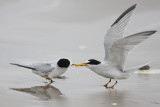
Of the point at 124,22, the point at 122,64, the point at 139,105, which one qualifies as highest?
the point at 124,22

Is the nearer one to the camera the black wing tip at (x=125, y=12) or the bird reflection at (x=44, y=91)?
the bird reflection at (x=44, y=91)

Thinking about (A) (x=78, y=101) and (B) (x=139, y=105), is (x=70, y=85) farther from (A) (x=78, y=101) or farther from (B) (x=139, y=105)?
(B) (x=139, y=105)

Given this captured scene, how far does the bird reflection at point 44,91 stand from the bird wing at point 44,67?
1.72 feet

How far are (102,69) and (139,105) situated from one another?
1.70 meters

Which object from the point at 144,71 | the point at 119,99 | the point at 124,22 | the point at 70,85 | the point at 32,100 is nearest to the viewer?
the point at 32,100

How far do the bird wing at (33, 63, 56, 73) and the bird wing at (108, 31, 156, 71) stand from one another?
109 cm

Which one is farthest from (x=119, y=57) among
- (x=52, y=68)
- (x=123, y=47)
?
(x=52, y=68)

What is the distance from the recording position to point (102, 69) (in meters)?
5.59

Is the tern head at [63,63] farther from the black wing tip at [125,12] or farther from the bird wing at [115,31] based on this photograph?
the black wing tip at [125,12]

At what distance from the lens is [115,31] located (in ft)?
20.7

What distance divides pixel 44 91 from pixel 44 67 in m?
1.06

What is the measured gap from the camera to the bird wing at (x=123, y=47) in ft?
16.7

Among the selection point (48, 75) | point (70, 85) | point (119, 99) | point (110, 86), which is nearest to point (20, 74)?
point (48, 75)

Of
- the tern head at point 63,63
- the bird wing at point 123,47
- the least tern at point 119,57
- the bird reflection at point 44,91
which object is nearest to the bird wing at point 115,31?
the least tern at point 119,57
